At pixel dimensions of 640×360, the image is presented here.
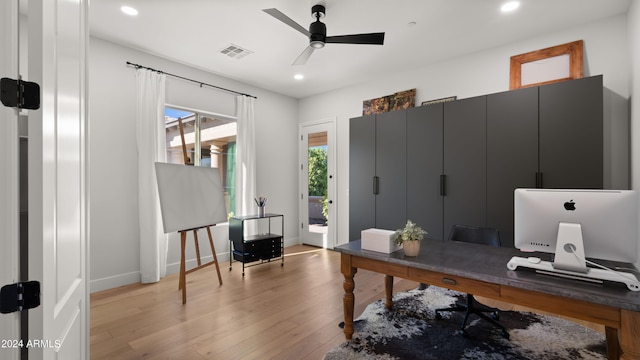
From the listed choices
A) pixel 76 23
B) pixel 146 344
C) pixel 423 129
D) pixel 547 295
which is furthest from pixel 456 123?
pixel 146 344

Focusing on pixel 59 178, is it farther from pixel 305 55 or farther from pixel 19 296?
pixel 305 55

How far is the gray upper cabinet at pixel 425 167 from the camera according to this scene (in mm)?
3697

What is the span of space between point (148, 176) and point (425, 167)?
363cm

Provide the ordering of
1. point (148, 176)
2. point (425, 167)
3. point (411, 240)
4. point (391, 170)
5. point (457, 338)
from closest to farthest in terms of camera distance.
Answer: point (411, 240)
point (457, 338)
point (148, 176)
point (425, 167)
point (391, 170)

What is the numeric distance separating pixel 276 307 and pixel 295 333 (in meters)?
0.57

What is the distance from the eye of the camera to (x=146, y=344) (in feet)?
7.51

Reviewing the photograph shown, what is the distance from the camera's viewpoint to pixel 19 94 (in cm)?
88

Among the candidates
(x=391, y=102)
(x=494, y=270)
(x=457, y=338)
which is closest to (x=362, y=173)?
(x=391, y=102)

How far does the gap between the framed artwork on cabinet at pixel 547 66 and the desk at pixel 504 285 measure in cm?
241

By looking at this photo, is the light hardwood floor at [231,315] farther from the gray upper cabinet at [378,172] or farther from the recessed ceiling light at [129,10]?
the recessed ceiling light at [129,10]

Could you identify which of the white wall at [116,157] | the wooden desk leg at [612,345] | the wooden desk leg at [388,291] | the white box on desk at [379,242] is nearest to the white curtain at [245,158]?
the white wall at [116,157]

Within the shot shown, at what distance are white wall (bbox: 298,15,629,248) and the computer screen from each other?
2.18 meters

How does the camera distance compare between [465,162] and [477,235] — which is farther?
[465,162]

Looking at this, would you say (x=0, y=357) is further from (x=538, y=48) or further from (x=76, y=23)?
(x=538, y=48)
